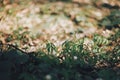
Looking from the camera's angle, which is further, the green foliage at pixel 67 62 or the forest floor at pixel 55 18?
the forest floor at pixel 55 18

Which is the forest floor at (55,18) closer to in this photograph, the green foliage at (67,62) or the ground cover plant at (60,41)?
the ground cover plant at (60,41)

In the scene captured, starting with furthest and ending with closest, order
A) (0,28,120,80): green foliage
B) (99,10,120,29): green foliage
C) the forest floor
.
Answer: (99,10,120,29): green foliage < the forest floor < (0,28,120,80): green foliage

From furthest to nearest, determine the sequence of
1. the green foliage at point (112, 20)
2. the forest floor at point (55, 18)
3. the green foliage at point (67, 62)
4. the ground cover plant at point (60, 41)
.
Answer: the green foliage at point (112, 20), the forest floor at point (55, 18), the ground cover plant at point (60, 41), the green foliage at point (67, 62)

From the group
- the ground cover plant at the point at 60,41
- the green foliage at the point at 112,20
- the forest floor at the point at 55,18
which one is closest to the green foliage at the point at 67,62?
the ground cover plant at the point at 60,41

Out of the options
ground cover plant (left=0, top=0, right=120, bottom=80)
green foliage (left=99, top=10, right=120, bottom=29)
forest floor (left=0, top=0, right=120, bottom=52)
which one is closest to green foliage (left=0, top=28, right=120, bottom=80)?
ground cover plant (left=0, top=0, right=120, bottom=80)

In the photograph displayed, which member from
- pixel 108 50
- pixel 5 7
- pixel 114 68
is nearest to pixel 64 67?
pixel 114 68

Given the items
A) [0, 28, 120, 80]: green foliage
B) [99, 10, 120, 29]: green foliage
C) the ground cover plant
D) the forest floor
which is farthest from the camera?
[99, 10, 120, 29]: green foliage

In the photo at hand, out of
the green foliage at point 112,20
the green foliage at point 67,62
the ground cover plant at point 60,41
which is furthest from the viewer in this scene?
the green foliage at point 112,20

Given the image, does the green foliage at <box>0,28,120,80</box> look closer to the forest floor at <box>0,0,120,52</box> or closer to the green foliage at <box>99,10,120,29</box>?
the forest floor at <box>0,0,120,52</box>

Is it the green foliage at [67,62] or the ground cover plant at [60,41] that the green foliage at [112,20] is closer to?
the ground cover plant at [60,41]
